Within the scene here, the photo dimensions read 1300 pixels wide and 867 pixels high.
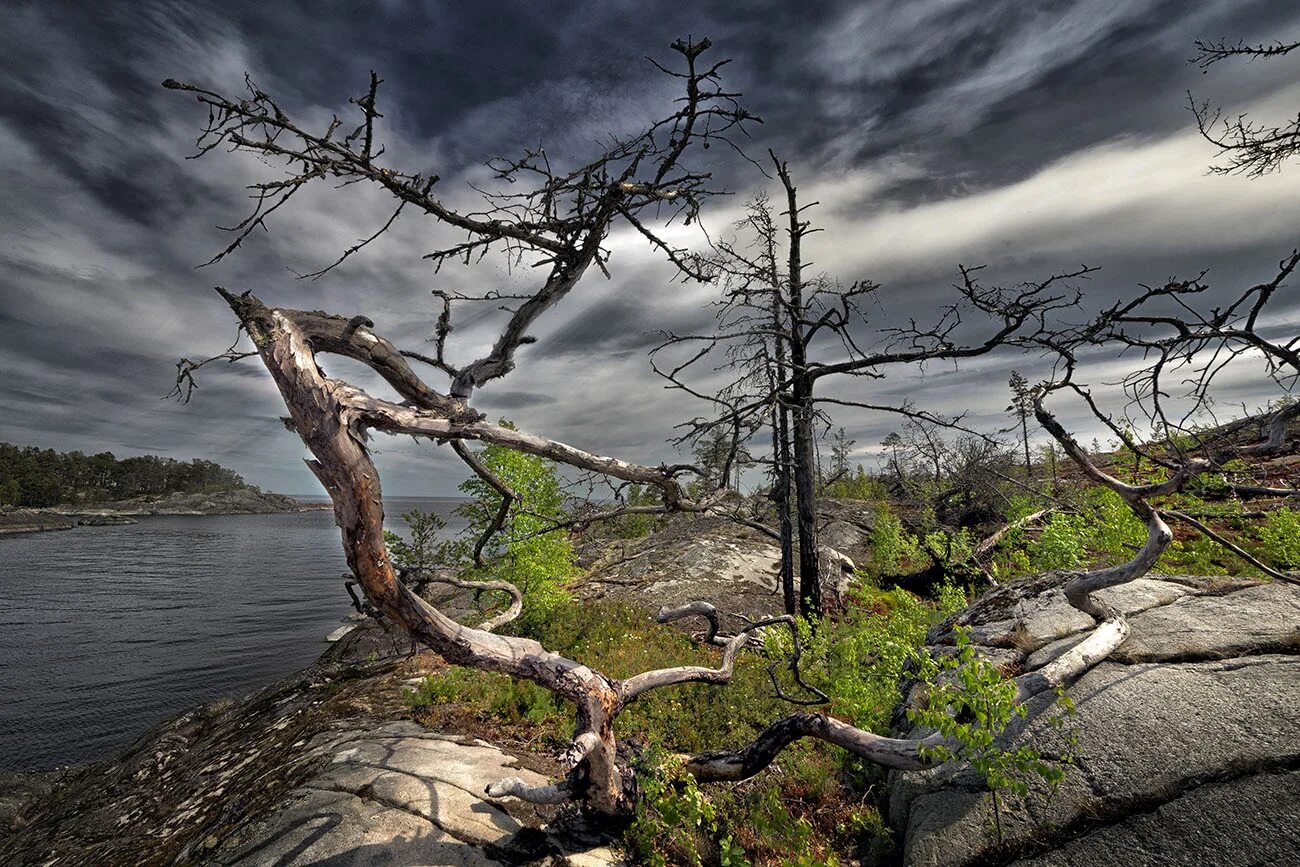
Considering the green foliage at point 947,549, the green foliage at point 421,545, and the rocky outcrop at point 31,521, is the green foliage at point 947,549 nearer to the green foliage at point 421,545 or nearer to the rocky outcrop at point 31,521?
the green foliage at point 421,545

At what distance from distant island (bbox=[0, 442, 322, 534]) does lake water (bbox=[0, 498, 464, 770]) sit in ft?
199

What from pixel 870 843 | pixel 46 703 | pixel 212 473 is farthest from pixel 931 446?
pixel 212 473

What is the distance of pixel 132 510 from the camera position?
430 ft

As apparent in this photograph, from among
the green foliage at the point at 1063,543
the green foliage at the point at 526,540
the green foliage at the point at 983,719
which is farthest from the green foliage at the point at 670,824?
the green foliage at the point at 1063,543

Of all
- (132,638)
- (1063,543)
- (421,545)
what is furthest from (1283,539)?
(132,638)

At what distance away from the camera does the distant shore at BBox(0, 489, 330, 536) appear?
3450 inches

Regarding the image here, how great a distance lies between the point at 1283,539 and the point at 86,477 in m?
196

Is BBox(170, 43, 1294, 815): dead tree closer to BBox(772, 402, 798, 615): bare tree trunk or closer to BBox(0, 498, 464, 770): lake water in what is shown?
BBox(772, 402, 798, 615): bare tree trunk

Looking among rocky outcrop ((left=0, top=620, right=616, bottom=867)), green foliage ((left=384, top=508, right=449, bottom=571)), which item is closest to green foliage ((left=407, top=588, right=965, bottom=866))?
rocky outcrop ((left=0, top=620, right=616, bottom=867))

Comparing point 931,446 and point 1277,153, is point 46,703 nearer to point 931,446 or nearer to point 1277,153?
point 931,446

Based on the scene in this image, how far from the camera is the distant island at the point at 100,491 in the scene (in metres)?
100

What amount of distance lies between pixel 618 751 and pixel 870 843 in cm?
273

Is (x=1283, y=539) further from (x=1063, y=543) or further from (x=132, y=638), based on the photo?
(x=132, y=638)

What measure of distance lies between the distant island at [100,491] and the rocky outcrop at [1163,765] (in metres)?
119
